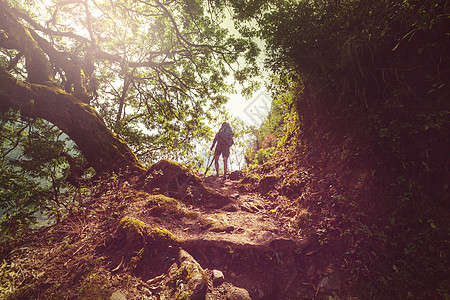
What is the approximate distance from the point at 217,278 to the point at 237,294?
0.33 metres

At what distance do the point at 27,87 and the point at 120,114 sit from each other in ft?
22.7

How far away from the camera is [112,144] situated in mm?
5113

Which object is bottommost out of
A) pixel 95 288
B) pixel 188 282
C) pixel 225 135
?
pixel 188 282

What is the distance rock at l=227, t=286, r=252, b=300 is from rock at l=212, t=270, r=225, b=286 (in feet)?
0.51

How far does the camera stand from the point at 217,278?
92.9 inches

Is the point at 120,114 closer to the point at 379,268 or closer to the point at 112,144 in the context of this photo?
the point at 112,144

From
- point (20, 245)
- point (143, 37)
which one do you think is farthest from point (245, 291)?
point (143, 37)

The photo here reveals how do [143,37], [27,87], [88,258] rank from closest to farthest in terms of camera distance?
[88,258] → [27,87] → [143,37]

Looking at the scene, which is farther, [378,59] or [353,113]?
[353,113]

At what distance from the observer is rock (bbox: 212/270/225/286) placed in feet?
7.66

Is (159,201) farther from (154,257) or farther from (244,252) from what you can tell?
(244,252)

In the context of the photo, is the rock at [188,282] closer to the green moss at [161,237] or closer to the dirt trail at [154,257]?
the dirt trail at [154,257]

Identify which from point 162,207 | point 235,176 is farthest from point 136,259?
point 235,176

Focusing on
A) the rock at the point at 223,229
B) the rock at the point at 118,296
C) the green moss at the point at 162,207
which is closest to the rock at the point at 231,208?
the rock at the point at 223,229
